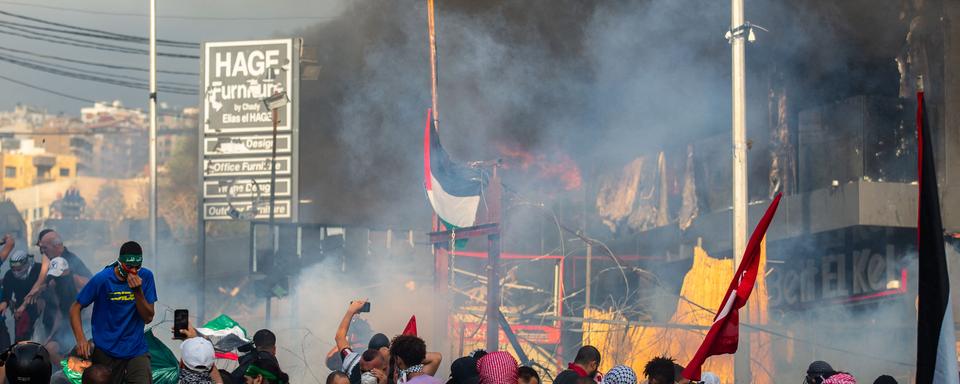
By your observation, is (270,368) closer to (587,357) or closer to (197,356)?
(197,356)

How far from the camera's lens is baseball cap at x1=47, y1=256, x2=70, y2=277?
10273mm

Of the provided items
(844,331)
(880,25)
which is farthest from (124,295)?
(880,25)

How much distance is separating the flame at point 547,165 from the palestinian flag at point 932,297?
Result: 18953 millimetres

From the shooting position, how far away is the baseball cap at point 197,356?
19.9ft

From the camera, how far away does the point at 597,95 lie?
875 inches

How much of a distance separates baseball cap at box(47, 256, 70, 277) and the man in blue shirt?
388 cm

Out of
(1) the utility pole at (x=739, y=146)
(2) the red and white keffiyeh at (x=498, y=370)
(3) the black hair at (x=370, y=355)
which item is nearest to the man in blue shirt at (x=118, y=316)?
(3) the black hair at (x=370, y=355)

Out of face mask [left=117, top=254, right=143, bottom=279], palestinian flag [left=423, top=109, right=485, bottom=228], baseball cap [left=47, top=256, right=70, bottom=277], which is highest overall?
palestinian flag [left=423, top=109, right=485, bottom=228]

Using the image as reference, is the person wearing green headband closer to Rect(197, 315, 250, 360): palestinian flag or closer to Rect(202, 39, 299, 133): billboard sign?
Rect(197, 315, 250, 360): palestinian flag

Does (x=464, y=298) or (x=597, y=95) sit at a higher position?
(x=597, y=95)

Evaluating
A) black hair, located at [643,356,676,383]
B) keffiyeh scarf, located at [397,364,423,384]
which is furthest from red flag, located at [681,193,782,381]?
keffiyeh scarf, located at [397,364,423,384]

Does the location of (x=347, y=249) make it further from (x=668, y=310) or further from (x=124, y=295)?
(x=124, y=295)

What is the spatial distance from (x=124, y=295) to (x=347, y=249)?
1516 centimetres

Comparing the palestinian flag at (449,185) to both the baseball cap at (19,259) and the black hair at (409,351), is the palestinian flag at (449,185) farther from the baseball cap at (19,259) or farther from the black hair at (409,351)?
the black hair at (409,351)
